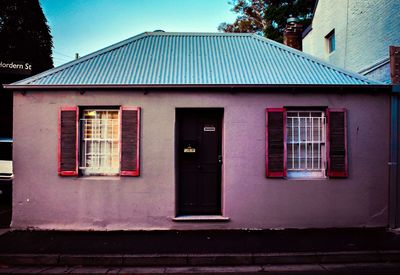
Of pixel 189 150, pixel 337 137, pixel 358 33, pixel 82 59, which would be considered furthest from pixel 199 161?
pixel 358 33

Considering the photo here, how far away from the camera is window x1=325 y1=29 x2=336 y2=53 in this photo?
550 inches

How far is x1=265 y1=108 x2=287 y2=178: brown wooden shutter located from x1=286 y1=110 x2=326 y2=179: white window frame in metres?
0.27

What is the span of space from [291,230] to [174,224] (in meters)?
2.61

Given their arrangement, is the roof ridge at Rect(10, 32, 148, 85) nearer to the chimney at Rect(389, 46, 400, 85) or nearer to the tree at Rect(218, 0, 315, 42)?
the chimney at Rect(389, 46, 400, 85)

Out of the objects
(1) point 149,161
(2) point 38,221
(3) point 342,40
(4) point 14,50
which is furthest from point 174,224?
(4) point 14,50

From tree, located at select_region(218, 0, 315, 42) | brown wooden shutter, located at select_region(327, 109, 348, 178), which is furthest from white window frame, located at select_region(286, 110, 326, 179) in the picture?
tree, located at select_region(218, 0, 315, 42)

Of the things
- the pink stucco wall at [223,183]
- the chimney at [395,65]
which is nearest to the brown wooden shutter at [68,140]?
the pink stucco wall at [223,183]

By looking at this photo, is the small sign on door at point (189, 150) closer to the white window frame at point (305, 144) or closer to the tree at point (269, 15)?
the white window frame at point (305, 144)

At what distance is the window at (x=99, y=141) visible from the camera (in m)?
7.22

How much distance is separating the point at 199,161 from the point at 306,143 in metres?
2.53

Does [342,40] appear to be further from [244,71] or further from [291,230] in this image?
[291,230]

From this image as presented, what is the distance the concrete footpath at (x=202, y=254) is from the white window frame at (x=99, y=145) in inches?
63.9

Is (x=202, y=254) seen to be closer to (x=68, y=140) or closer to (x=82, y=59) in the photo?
(x=68, y=140)

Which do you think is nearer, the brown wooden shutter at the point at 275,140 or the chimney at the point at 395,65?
the brown wooden shutter at the point at 275,140
